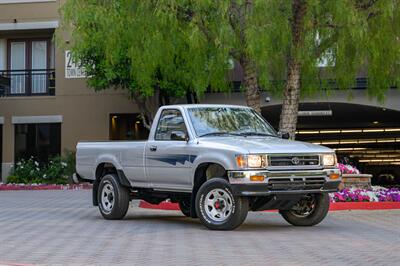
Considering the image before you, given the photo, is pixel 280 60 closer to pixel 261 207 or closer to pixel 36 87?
pixel 261 207

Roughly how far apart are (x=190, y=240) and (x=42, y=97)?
61.3 feet

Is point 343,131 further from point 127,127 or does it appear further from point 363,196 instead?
point 363,196

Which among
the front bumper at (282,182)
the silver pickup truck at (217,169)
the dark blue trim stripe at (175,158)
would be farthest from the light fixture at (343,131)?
the front bumper at (282,182)

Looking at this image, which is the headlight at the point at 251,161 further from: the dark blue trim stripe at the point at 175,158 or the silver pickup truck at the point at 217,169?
the dark blue trim stripe at the point at 175,158

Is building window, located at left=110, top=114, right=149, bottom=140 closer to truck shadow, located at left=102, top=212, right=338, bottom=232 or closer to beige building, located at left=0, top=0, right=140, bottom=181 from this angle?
beige building, located at left=0, top=0, right=140, bottom=181

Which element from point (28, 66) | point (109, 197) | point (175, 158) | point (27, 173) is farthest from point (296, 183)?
point (28, 66)

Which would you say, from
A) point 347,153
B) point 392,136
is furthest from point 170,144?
point 347,153

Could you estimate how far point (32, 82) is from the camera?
2820 centimetres

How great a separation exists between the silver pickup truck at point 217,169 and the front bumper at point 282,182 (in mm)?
15

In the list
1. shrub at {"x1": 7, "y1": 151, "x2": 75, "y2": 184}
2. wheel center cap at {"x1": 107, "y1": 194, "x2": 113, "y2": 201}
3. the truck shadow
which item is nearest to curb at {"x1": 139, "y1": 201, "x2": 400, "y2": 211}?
the truck shadow

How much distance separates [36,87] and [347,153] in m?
17.5

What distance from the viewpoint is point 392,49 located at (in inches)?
592

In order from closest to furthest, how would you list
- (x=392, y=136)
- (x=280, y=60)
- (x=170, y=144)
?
(x=170, y=144)
(x=280, y=60)
(x=392, y=136)

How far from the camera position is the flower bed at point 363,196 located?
49.4 feet
